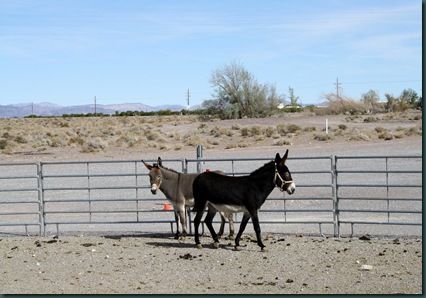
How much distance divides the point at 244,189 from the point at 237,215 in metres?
4.24

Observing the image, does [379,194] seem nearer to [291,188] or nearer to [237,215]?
[237,215]

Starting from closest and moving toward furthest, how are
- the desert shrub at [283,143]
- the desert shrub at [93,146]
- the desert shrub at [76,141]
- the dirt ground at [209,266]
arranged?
the dirt ground at [209,266]
the desert shrub at [283,143]
the desert shrub at [93,146]
the desert shrub at [76,141]

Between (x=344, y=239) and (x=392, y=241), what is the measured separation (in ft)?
2.78

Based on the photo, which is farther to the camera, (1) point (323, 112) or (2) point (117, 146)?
(1) point (323, 112)

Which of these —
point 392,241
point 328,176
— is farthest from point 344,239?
point 328,176

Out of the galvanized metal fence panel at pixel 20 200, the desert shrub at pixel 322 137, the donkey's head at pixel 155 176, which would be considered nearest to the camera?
the donkey's head at pixel 155 176

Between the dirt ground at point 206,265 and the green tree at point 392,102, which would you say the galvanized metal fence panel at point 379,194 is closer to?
the dirt ground at point 206,265

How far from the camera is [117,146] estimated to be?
40.7 m

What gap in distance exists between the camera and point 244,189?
1163 centimetres

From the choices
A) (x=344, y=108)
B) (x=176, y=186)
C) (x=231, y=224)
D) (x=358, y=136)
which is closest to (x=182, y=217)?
(x=176, y=186)

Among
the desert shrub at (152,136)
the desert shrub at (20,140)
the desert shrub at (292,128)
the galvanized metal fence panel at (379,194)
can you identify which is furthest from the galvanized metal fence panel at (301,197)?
the desert shrub at (20,140)

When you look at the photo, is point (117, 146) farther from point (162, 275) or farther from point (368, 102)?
point (368, 102)

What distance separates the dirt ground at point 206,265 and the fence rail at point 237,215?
0.72 metres

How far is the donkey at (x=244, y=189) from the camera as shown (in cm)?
1159
